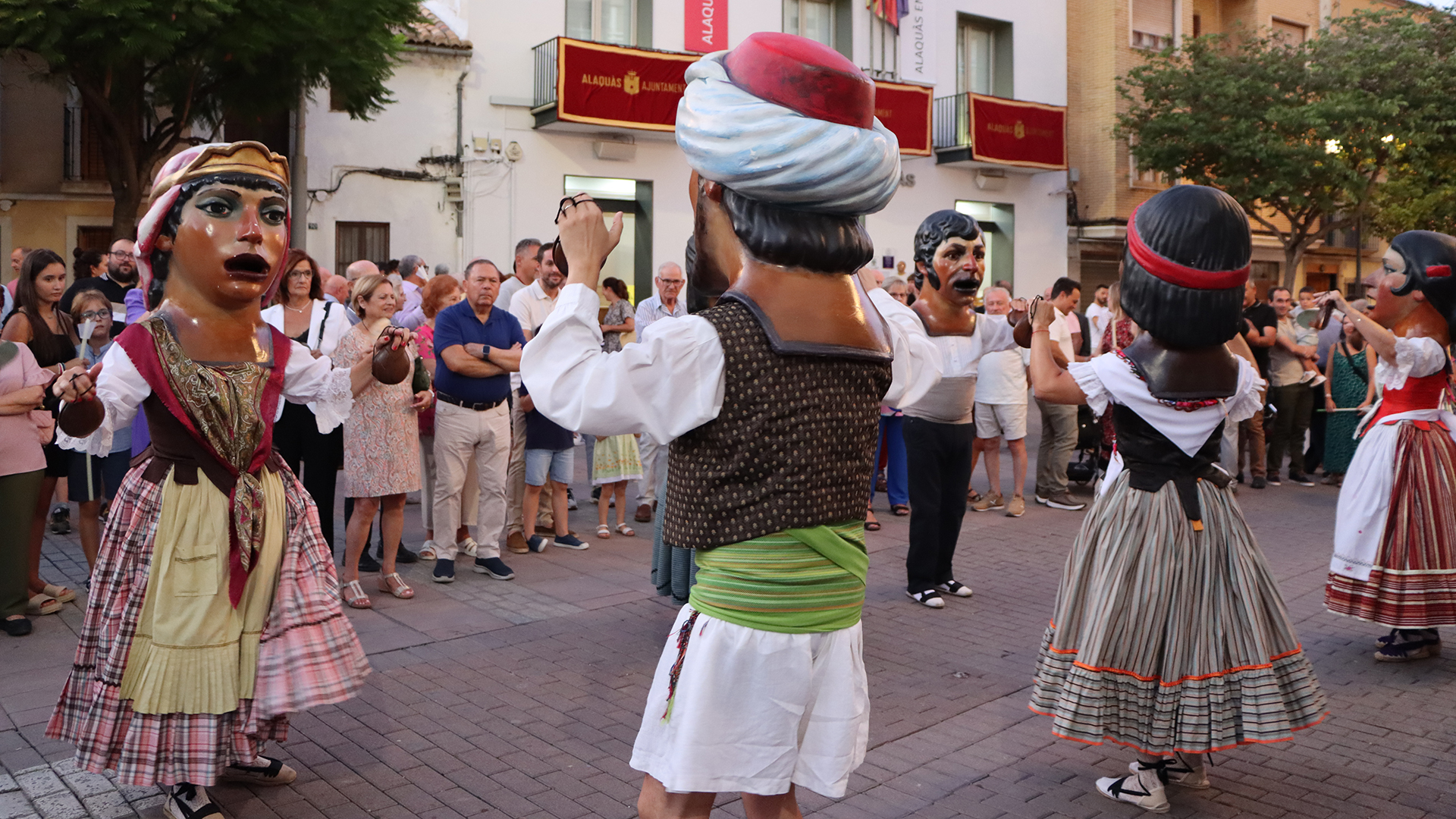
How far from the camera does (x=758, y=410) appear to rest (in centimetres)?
265

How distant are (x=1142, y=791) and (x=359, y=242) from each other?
594 inches

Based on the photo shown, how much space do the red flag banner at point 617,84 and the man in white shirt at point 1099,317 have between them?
671 centimetres

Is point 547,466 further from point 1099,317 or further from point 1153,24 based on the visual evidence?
point 1153,24

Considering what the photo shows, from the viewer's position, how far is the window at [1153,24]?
23422mm

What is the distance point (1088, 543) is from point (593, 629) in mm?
2946

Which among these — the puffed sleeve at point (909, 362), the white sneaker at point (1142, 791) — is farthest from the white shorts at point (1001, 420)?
the puffed sleeve at point (909, 362)

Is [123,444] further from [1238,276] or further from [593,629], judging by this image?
[1238,276]

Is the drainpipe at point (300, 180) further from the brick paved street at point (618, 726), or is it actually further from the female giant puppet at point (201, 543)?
the female giant puppet at point (201, 543)

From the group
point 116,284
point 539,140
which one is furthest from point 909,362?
point 539,140

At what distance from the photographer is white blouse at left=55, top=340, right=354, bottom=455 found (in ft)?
12.7

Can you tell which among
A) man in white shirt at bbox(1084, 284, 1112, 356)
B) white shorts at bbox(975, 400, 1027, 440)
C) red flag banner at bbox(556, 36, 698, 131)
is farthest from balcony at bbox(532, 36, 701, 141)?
white shorts at bbox(975, 400, 1027, 440)

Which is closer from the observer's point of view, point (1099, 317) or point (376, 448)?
point (376, 448)

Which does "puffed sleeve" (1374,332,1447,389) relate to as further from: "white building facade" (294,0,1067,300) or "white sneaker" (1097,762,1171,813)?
"white building facade" (294,0,1067,300)

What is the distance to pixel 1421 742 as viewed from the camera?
4801 mm
